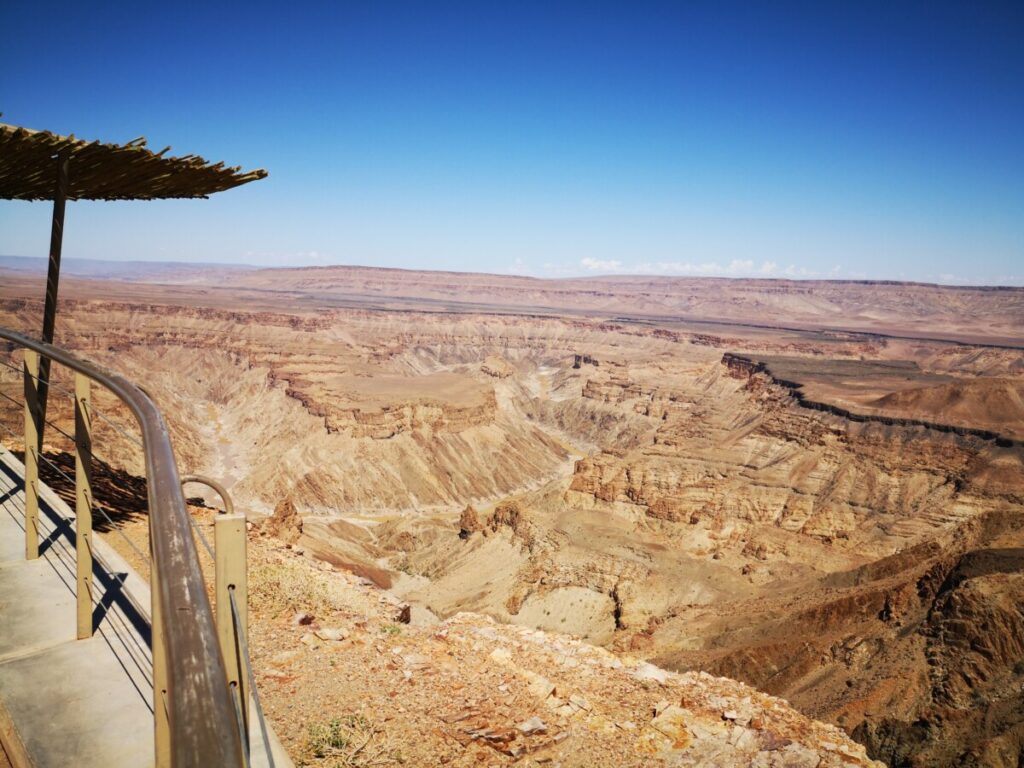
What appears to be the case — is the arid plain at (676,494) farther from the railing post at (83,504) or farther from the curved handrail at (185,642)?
the curved handrail at (185,642)

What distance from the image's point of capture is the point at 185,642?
1620 mm

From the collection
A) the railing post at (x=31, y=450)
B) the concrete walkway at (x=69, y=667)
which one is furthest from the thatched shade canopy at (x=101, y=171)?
the concrete walkway at (x=69, y=667)

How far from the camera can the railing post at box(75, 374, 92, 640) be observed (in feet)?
13.1

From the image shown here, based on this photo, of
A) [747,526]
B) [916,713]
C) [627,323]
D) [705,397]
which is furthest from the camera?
[627,323]

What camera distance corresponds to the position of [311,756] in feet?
17.1

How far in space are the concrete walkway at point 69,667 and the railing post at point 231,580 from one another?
1.46 meters

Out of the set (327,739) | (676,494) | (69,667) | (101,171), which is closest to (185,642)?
(69,667)

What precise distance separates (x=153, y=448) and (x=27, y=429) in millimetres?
3415

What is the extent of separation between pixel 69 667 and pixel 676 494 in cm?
4549

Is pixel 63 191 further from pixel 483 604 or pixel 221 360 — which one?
pixel 221 360

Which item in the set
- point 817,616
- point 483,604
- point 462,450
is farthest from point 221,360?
point 817,616

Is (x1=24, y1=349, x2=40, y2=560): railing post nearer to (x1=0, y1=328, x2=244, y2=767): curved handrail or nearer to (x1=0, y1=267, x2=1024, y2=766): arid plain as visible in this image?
(x1=0, y1=328, x2=244, y2=767): curved handrail

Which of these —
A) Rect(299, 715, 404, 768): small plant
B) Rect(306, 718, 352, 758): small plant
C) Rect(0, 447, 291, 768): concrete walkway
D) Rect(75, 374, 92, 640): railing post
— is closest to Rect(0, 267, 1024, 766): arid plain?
Rect(299, 715, 404, 768): small plant

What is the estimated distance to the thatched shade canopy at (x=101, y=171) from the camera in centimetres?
514
